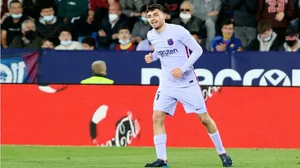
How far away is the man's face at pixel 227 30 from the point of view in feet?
70.6

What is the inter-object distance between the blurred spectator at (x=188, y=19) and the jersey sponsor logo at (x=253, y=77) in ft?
5.17

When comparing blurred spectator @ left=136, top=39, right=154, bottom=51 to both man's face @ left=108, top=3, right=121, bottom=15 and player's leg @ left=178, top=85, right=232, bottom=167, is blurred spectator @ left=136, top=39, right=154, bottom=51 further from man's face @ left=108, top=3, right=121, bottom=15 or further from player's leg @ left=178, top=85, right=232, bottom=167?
player's leg @ left=178, top=85, right=232, bottom=167

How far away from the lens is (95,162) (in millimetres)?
13555

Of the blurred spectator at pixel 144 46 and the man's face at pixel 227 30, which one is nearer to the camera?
the man's face at pixel 227 30

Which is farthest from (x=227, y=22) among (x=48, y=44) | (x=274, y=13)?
(x=48, y=44)

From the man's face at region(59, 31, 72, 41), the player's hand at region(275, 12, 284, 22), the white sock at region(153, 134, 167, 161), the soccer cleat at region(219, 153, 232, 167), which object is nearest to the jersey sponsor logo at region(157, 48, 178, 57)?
the white sock at region(153, 134, 167, 161)

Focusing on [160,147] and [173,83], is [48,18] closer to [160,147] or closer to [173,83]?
[173,83]

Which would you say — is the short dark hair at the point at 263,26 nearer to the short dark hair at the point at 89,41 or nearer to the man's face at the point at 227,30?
the man's face at the point at 227,30

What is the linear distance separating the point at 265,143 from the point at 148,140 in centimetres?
208

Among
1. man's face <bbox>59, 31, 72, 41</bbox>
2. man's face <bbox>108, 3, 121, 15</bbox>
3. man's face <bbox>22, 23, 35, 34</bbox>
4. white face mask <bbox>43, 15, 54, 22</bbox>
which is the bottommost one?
man's face <bbox>59, 31, 72, 41</bbox>

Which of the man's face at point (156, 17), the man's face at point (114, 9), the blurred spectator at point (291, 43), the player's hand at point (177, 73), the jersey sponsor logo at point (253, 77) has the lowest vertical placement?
the jersey sponsor logo at point (253, 77)

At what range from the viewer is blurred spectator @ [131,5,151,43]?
883 inches

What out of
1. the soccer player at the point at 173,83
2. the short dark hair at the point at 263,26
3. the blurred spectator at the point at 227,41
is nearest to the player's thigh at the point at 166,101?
the soccer player at the point at 173,83

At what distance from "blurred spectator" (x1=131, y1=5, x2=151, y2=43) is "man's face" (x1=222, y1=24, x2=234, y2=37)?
194cm
